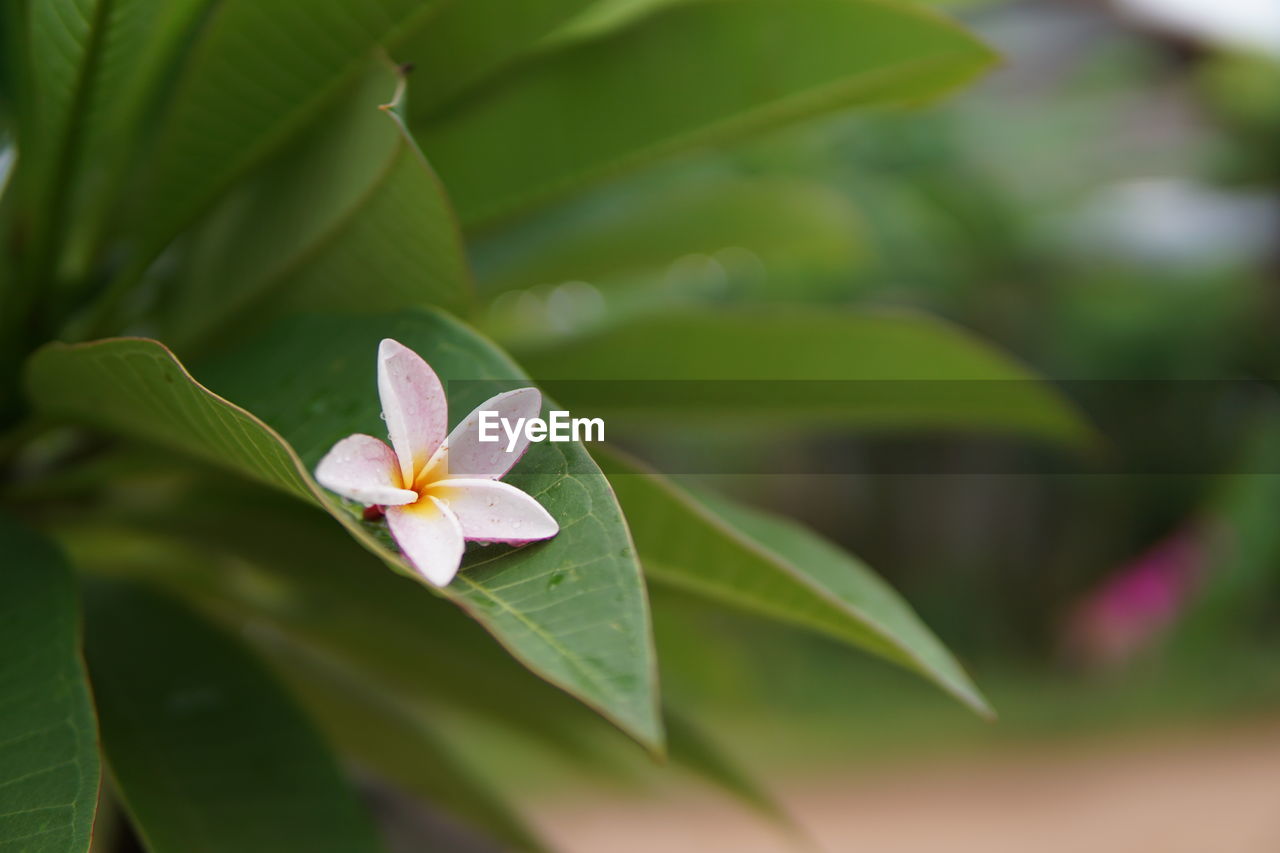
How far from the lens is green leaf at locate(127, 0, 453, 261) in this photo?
35cm

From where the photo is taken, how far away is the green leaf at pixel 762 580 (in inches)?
11.4

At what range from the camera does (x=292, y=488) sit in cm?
22

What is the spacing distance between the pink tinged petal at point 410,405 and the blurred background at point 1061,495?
0.99 m

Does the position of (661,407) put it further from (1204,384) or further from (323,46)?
(1204,384)

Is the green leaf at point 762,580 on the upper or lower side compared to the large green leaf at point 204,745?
upper

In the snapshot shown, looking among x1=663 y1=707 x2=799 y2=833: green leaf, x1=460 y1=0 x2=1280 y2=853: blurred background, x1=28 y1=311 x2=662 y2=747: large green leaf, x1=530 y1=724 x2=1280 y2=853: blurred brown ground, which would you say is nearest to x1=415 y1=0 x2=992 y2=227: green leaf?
x1=28 y1=311 x2=662 y2=747: large green leaf

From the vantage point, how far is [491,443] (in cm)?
25

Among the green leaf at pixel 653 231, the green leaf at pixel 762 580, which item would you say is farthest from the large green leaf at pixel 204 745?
the green leaf at pixel 653 231

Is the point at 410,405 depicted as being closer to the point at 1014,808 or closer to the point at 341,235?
the point at 341,235

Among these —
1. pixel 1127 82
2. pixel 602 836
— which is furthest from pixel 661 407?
pixel 1127 82

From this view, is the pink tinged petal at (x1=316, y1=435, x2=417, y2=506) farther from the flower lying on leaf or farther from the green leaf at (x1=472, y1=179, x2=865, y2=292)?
the green leaf at (x1=472, y1=179, x2=865, y2=292)

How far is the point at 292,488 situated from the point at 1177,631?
2886 millimetres

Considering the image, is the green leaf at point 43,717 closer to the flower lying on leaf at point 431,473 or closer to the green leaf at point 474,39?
the flower lying on leaf at point 431,473

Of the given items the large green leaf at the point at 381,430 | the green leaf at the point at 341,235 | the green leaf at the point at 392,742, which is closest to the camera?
the large green leaf at the point at 381,430
